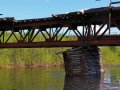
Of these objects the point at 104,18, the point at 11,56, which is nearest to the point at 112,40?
the point at 104,18

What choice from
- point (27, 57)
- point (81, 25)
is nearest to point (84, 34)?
point (81, 25)

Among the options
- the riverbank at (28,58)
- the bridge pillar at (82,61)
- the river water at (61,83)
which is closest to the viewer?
the river water at (61,83)

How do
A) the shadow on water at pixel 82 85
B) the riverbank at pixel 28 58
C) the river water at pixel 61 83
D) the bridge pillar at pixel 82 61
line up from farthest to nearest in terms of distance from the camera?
the riverbank at pixel 28 58 → the bridge pillar at pixel 82 61 → the river water at pixel 61 83 → the shadow on water at pixel 82 85

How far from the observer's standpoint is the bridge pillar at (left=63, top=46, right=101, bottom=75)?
57.9 m

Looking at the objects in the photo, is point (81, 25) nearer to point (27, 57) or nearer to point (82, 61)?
point (82, 61)

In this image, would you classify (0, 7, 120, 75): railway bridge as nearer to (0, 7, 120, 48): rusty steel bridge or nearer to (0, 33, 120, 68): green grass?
(0, 7, 120, 48): rusty steel bridge

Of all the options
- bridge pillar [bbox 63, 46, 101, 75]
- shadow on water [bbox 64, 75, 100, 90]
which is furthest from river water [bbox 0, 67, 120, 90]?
bridge pillar [bbox 63, 46, 101, 75]

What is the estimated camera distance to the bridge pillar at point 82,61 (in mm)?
57938

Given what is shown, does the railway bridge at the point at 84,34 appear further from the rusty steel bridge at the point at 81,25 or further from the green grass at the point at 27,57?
the green grass at the point at 27,57

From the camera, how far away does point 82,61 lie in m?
58.0

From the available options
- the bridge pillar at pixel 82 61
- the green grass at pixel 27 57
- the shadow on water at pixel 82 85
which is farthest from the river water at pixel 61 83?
the green grass at pixel 27 57

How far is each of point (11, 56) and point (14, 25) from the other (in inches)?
2822

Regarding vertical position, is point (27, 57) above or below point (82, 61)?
above

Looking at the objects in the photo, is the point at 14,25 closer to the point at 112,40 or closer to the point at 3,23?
the point at 3,23
